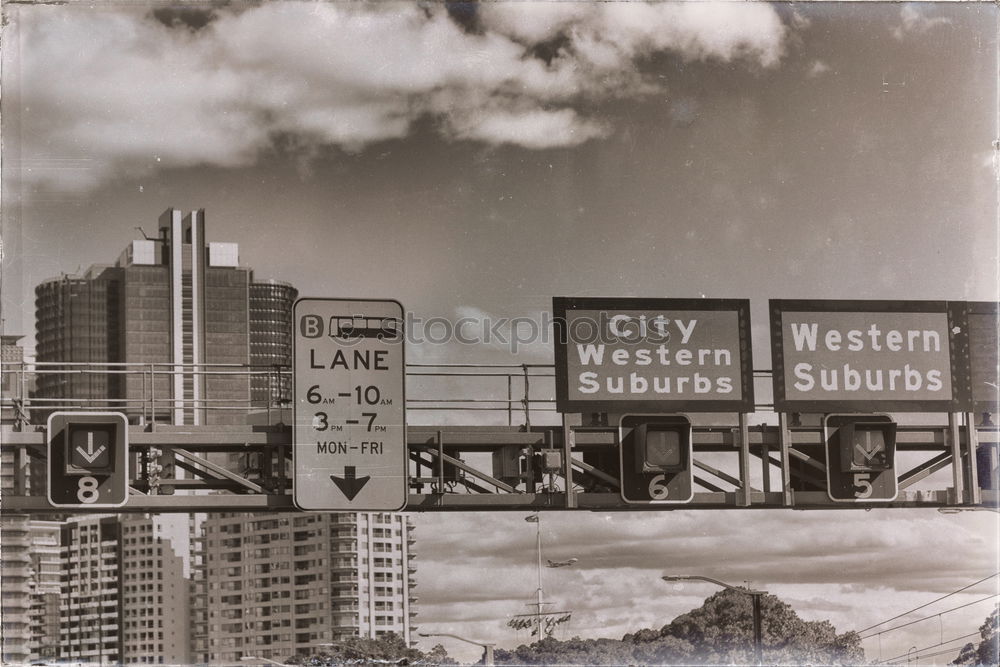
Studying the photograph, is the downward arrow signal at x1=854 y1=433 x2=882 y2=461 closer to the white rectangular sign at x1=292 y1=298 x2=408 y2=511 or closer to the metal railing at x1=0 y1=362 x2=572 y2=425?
the metal railing at x1=0 y1=362 x2=572 y2=425

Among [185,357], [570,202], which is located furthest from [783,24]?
[185,357]

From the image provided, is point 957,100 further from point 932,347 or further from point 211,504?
point 211,504

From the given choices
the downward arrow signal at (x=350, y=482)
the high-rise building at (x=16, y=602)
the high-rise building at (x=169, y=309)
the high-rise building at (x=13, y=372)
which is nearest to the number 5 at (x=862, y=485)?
the downward arrow signal at (x=350, y=482)

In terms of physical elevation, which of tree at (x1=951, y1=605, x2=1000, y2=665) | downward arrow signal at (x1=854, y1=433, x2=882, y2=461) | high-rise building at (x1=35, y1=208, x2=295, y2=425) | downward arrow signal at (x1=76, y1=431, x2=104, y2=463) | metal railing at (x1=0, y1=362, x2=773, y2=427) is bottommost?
tree at (x1=951, y1=605, x2=1000, y2=665)

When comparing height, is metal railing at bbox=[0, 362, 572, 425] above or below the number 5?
above

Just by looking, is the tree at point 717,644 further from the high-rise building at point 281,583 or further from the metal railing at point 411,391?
the high-rise building at point 281,583

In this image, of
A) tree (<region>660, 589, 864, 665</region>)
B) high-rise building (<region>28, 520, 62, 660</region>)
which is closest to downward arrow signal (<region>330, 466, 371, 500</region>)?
high-rise building (<region>28, 520, 62, 660</region>)
